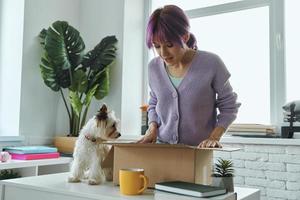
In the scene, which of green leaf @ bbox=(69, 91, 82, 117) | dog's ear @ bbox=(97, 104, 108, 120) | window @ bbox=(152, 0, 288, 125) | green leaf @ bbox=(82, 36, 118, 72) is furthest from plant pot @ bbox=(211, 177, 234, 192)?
green leaf @ bbox=(82, 36, 118, 72)

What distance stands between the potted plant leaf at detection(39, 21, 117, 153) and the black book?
2.03 m

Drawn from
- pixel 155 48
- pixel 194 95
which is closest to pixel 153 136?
pixel 194 95

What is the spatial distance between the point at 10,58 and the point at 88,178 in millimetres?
2086

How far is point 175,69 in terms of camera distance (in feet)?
4.59

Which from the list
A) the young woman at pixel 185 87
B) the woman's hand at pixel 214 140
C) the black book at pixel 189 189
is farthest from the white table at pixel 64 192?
the young woman at pixel 185 87

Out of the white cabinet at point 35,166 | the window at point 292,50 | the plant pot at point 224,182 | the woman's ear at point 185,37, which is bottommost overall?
the white cabinet at point 35,166

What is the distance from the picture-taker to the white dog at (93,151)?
1.22 metres

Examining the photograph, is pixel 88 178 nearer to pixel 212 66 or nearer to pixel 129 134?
pixel 212 66

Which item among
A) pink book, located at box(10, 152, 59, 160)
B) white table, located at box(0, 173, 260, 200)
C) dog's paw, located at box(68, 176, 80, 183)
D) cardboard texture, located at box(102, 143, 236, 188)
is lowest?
pink book, located at box(10, 152, 59, 160)

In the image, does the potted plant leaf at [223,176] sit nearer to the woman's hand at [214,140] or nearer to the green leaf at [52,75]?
the woman's hand at [214,140]

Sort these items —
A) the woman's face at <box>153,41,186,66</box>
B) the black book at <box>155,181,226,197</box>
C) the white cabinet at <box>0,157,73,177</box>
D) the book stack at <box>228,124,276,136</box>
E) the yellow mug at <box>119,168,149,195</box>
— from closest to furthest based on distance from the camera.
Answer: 1. the black book at <box>155,181,226,197</box>
2. the yellow mug at <box>119,168,149,195</box>
3. the woman's face at <box>153,41,186,66</box>
4. the white cabinet at <box>0,157,73,177</box>
5. the book stack at <box>228,124,276,136</box>

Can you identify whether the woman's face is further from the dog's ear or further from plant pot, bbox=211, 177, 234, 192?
plant pot, bbox=211, 177, 234, 192

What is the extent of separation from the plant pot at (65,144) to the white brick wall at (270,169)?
135 cm

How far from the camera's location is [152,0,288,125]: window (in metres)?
2.59
